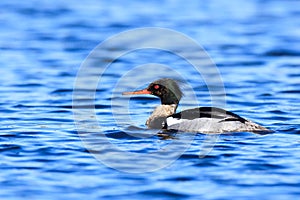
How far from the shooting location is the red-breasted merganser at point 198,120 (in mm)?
12477

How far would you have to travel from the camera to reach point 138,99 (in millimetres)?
16516

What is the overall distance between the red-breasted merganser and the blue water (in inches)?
10.1

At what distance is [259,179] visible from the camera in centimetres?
988

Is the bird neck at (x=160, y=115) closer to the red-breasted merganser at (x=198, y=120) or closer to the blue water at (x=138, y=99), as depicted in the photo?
the red-breasted merganser at (x=198, y=120)

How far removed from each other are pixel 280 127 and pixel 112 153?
3.62 meters

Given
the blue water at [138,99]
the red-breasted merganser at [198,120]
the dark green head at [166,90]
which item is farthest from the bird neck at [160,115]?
the blue water at [138,99]

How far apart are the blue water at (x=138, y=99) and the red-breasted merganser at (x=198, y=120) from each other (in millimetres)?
256

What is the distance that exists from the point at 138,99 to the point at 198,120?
4031mm

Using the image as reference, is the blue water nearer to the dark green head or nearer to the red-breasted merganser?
the red-breasted merganser

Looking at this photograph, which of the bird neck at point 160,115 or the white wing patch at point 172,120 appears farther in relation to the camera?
the bird neck at point 160,115

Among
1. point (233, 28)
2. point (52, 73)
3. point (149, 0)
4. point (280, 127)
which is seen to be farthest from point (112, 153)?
point (149, 0)

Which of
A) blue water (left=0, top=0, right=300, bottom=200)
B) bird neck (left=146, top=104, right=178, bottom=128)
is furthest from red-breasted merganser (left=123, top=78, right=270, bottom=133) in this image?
blue water (left=0, top=0, right=300, bottom=200)

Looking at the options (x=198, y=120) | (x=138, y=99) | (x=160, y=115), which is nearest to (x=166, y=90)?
(x=160, y=115)

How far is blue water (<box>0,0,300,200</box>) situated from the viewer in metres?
9.70
